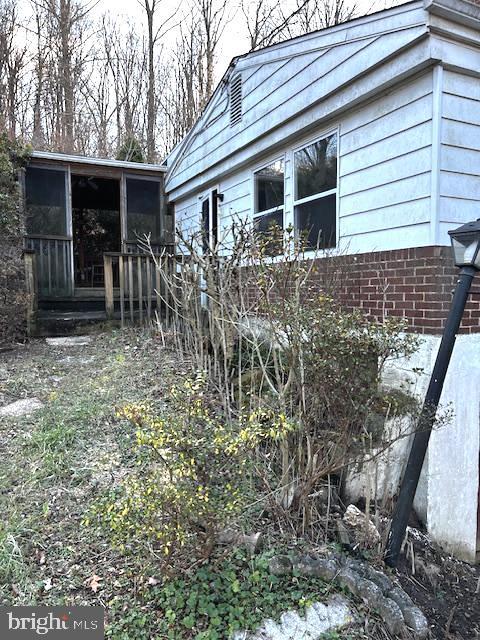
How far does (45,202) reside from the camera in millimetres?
8719

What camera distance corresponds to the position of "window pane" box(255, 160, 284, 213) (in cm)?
570

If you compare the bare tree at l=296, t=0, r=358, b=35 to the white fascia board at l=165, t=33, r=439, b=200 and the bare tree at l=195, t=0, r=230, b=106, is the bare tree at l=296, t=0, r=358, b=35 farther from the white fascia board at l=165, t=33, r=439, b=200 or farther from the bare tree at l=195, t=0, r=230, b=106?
the white fascia board at l=165, t=33, r=439, b=200

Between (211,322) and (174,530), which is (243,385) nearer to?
(211,322)

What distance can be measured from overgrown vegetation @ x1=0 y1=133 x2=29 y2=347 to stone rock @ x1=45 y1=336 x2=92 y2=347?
1.54 feet

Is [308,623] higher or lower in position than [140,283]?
lower

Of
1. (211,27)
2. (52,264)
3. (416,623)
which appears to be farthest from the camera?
(211,27)

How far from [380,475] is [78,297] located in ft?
23.6

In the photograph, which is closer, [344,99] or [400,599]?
[400,599]

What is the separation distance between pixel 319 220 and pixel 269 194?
136cm

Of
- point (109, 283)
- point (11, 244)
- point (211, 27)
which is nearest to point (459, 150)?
point (109, 283)

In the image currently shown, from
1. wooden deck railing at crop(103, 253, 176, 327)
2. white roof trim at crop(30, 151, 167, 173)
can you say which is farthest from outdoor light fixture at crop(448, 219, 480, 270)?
white roof trim at crop(30, 151, 167, 173)

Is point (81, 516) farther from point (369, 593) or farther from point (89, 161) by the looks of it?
point (89, 161)

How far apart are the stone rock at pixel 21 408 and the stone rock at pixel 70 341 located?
Answer: 7.66 ft

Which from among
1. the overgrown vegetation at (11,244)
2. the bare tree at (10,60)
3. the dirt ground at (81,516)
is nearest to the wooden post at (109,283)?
the overgrown vegetation at (11,244)
